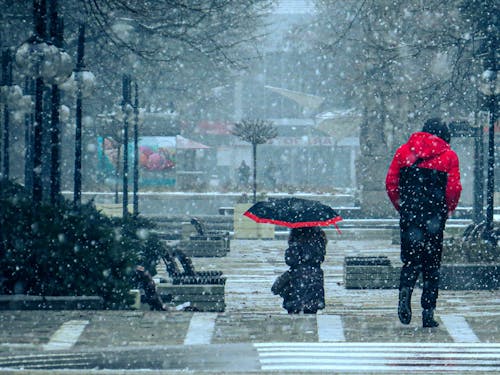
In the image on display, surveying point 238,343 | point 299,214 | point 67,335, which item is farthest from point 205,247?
point 238,343

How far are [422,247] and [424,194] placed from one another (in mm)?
438

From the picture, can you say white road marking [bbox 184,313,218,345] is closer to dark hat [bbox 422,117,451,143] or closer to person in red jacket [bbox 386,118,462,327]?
person in red jacket [bbox 386,118,462,327]

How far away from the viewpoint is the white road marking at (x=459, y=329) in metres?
7.72

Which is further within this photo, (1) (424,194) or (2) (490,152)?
(2) (490,152)

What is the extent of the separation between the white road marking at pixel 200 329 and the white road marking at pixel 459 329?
79.0 inches

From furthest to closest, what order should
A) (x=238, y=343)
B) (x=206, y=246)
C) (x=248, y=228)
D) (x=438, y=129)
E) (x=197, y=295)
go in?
(x=248, y=228) < (x=206, y=246) < (x=197, y=295) < (x=438, y=129) < (x=238, y=343)

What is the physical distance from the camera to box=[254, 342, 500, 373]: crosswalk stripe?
632 centimetres

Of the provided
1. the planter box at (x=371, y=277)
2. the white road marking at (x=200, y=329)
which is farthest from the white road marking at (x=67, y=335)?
the planter box at (x=371, y=277)

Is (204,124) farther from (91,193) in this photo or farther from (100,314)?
(100,314)

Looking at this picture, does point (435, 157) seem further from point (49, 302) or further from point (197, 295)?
point (197, 295)

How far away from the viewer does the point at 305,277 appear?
9758 millimetres

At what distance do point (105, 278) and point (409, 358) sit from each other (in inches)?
147

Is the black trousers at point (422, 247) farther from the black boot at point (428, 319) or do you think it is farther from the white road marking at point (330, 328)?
the white road marking at point (330, 328)

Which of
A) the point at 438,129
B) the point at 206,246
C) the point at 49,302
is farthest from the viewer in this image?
the point at 206,246
